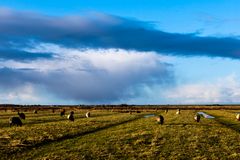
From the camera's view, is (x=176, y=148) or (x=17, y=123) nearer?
(x=176, y=148)

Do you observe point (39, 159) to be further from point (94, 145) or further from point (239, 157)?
point (239, 157)

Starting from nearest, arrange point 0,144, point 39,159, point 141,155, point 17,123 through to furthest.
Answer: point 39,159 → point 141,155 → point 0,144 → point 17,123

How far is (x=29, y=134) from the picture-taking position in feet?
118

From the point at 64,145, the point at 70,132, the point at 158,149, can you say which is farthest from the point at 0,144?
the point at 158,149

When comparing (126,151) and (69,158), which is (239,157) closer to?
(126,151)

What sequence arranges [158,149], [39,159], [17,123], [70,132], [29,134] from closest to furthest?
[39,159] < [158,149] < [29,134] < [70,132] < [17,123]

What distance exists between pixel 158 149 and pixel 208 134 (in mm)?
11398

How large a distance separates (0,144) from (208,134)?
20997 mm

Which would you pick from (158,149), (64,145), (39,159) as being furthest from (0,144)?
(158,149)

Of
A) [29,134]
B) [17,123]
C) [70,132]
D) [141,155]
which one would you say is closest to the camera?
[141,155]

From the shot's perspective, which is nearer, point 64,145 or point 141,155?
point 141,155

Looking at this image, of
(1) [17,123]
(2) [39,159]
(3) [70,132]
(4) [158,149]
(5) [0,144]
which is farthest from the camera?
(1) [17,123]

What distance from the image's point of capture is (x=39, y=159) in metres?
23.6

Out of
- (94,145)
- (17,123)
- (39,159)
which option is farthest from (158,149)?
(17,123)
